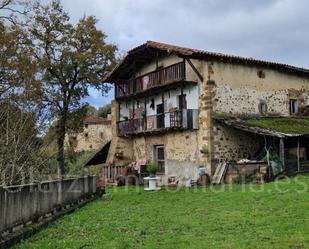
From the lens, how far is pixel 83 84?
3366 centimetres

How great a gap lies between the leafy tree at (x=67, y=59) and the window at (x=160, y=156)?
7.47 m

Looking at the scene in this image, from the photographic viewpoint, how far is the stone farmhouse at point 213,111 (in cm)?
2292

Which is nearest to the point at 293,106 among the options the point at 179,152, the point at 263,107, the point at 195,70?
the point at 263,107

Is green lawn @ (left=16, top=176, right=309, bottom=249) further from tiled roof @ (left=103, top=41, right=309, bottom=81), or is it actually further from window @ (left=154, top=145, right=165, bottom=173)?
window @ (left=154, top=145, right=165, bottom=173)

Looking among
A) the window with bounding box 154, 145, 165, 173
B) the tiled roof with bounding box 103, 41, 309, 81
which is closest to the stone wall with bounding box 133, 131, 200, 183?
the window with bounding box 154, 145, 165, 173

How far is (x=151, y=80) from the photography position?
26.5 m

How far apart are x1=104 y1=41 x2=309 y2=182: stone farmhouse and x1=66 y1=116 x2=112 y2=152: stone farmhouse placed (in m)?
23.5

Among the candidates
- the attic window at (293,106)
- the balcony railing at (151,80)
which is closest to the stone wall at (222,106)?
the attic window at (293,106)

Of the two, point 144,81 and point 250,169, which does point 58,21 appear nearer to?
point 144,81

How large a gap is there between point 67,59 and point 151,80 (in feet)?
28.0

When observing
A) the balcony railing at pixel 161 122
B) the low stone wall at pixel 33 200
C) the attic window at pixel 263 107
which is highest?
the attic window at pixel 263 107

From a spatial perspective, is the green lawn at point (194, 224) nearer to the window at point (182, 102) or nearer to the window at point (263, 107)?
the window at point (182, 102)

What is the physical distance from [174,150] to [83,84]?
11209mm

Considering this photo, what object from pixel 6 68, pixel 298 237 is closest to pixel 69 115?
pixel 6 68
